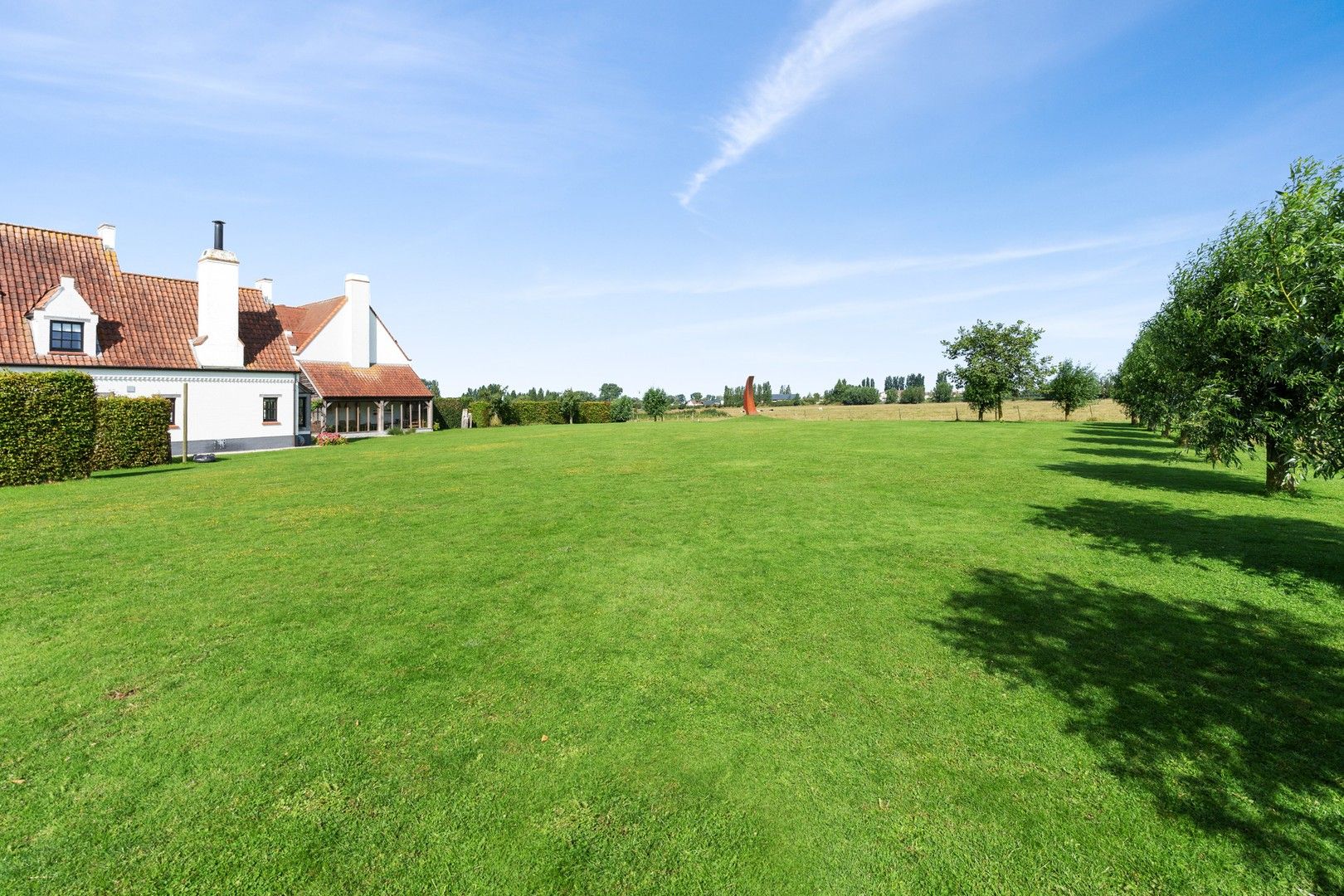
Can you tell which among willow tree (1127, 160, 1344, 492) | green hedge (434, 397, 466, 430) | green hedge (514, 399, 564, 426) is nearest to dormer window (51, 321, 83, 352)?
green hedge (434, 397, 466, 430)

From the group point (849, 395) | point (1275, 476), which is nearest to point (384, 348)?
point (1275, 476)

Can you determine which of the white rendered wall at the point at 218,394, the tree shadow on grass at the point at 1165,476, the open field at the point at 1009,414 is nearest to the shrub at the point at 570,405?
the open field at the point at 1009,414

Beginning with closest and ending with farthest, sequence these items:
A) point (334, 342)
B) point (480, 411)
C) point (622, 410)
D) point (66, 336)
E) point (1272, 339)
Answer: point (1272, 339)
point (66, 336)
point (334, 342)
point (480, 411)
point (622, 410)

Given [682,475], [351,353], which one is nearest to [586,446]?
[682,475]

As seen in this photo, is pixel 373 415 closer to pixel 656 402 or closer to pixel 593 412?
pixel 593 412

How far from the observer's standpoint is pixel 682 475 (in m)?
18.8

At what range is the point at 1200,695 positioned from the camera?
5.28 metres

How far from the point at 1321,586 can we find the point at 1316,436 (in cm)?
208

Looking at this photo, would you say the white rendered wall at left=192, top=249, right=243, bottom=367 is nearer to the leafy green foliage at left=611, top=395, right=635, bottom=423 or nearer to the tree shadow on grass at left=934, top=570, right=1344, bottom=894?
the tree shadow on grass at left=934, top=570, right=1344, bottom=894

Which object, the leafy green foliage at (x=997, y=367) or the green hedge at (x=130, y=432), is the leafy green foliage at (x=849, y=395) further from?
the green hedge at (x=130, y=432)

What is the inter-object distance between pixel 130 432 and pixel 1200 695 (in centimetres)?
2955

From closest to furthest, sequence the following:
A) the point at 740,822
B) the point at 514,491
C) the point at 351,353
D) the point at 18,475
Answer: the point at 740,822 → the point at 514,491 → the point at 18,475 → the point at 351,353

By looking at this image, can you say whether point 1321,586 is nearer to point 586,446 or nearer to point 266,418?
point 586,446

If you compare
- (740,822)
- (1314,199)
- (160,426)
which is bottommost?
(740,822)
